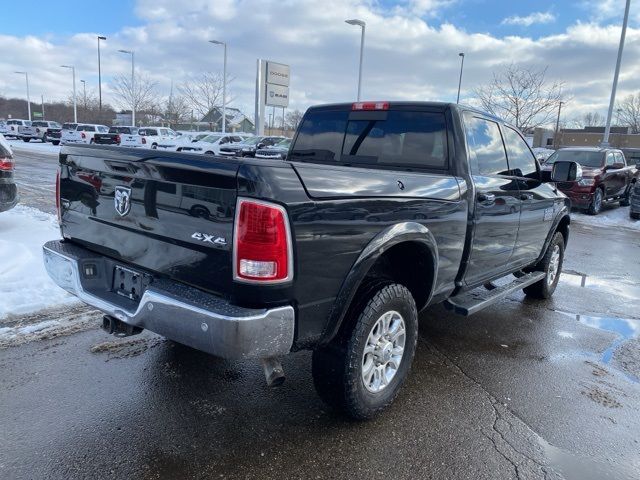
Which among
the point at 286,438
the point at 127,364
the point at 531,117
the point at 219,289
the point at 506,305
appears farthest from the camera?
the point at 531,117

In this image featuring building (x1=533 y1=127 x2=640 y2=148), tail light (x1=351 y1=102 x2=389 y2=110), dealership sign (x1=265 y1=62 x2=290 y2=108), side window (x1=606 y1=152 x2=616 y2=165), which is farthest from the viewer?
building (x1=533 y1=127 x2=640 y2=148)

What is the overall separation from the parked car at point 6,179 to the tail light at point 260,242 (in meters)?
6.24

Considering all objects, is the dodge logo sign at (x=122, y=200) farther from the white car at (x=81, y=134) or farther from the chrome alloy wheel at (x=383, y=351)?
the white car at (x=81, y=134)

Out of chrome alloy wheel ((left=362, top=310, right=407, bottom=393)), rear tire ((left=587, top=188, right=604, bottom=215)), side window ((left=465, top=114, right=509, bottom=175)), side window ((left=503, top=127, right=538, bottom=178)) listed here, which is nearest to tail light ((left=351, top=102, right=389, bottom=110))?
side window ((left=465, top=114, right=509, bottom=175))

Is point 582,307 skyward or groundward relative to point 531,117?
groundward

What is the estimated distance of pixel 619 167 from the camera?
14.8m

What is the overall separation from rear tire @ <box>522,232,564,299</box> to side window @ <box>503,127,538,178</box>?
1122 millimetres

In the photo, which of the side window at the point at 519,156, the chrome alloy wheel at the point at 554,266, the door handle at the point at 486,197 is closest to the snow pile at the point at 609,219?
the chrome alloy wheel at the point at 554,266

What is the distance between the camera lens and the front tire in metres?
2.83

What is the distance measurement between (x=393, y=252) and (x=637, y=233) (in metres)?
11.1

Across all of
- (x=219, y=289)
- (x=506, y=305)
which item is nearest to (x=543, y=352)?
(x=506, y=305)

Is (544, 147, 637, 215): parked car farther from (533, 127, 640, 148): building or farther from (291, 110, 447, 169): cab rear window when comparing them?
(533, 127, 640, 148): building

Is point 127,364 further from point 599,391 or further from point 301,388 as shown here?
point 599,391

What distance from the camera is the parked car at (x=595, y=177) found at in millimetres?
13547
